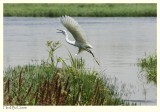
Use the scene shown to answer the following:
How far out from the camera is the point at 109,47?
1702 centimetres

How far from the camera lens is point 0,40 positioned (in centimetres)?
1110

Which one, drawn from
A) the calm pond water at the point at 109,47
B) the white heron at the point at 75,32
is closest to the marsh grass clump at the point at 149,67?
the calm pond water at the point at 109,47

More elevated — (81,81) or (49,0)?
(49,0)

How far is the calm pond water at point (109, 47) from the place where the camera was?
511 inches

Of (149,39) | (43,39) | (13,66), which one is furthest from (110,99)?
(149,39)

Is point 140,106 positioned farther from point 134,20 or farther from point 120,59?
point 134,20

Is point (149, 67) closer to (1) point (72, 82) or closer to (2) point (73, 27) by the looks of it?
(1) point (72, 82)

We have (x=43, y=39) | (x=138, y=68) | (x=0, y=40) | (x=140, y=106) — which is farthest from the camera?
(x=43, y=39)

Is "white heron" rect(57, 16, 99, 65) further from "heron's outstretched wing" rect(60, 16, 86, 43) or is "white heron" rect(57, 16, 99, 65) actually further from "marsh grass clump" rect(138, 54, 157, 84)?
"marsh grass clump" rect(138, 54, 157, 84)

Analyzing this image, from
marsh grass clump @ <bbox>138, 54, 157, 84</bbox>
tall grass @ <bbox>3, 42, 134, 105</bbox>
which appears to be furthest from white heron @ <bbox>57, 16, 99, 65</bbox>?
marsh grass clump @ <bbox>138, 54, 157, 84</bbox>

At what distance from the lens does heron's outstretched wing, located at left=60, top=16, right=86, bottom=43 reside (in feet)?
35.0

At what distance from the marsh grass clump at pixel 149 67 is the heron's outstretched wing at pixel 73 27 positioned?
2793mm

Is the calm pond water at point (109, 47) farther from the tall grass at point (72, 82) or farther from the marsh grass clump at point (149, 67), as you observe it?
the tall grass at point (72, 82)

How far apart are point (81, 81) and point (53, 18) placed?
564 inches
